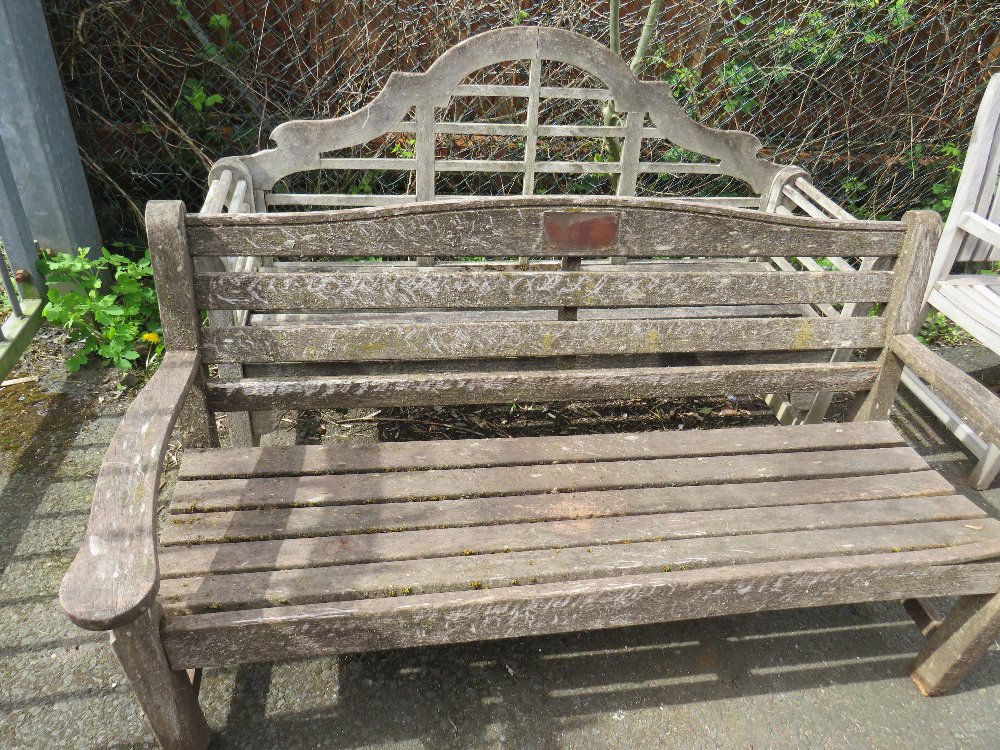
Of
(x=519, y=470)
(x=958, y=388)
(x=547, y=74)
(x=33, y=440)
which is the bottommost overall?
(x=33, y=440)

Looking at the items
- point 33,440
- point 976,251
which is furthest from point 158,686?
point 976,251

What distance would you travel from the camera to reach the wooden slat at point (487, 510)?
5.42ft

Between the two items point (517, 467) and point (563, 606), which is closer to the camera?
Result: point (563, 606)

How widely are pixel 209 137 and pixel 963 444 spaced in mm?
4148

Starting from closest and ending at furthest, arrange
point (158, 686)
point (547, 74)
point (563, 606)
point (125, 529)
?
point (125, 529) < point (158, 686) < point (563, 606) < point (547, 74)

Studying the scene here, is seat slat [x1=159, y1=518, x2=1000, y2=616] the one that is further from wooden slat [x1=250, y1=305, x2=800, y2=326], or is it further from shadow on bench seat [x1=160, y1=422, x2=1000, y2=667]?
wooden slat [x1=250, y1=305, x2=800, y2=326]

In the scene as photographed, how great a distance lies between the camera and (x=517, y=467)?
6.45 ft

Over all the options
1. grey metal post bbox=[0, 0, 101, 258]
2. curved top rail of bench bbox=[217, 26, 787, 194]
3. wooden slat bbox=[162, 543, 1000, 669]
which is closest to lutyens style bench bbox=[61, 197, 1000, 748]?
wooden slat bbox=[162, 543, 1000, 669]

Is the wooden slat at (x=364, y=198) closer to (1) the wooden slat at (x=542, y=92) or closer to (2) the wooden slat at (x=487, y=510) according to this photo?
(1) the wooden slat at (x=542, y=92)

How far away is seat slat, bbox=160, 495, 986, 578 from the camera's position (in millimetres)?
1604

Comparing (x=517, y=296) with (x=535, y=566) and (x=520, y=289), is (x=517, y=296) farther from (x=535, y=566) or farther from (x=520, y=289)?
(x=535, y=566)

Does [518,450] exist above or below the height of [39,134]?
below

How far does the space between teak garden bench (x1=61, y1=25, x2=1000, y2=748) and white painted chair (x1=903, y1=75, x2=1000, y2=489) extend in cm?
87

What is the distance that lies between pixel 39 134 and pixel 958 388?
360 cm
